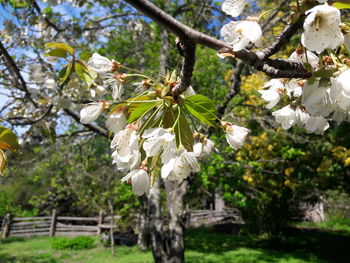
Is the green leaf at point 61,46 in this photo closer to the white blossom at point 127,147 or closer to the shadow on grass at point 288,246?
the white blossom at point 127,147

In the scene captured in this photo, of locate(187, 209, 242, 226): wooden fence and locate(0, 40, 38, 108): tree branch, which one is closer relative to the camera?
locate(0, 40, 38, 108): tree branch

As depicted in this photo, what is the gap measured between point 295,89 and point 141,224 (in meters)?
10.9

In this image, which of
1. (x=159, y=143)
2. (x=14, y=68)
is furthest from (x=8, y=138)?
(x=14, y=68)

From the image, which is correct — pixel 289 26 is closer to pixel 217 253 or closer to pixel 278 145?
pixel 278 145

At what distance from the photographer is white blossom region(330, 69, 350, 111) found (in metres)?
0.65

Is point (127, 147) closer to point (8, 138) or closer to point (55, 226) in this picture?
point (8, 138)

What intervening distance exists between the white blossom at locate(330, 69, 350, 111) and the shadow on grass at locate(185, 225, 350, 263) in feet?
26.1

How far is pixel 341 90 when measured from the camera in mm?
664

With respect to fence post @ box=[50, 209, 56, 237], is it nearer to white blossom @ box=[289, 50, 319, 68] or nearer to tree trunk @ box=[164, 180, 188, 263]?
tree trunk @ box=[164, 180, 188, 263]

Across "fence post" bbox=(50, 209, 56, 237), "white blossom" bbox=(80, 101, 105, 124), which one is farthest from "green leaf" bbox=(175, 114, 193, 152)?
"fence post" bbox=(50, 209, 56, 237)

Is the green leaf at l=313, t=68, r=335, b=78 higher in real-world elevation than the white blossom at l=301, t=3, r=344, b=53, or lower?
lower

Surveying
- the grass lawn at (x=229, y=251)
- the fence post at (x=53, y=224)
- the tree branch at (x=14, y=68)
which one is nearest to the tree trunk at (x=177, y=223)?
the tree branch at (x=14, y=68)

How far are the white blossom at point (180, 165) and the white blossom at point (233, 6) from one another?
38 centimetres

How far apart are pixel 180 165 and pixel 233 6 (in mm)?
434
